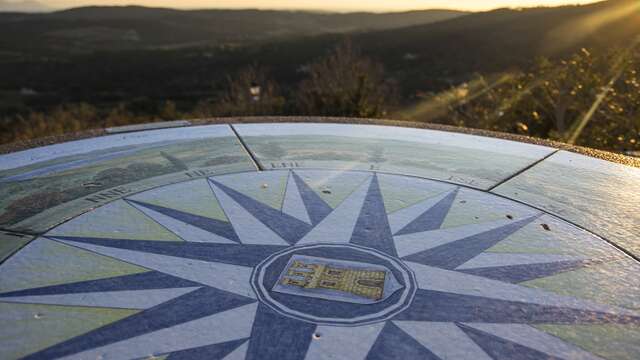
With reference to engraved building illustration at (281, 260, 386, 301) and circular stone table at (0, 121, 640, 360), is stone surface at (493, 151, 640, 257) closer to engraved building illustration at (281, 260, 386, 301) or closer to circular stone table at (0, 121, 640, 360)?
circular stone table at (0, 121, 640, 360)

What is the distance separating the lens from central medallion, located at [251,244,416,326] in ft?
9.82

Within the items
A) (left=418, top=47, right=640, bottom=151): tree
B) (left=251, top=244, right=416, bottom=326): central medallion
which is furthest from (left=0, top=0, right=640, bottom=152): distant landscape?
(left=251, top=244, right=416, bottom=326): central medallion

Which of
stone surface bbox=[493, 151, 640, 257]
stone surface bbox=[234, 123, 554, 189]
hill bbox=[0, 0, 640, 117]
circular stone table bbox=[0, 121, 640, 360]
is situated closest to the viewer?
circular stone table bbox=[0, 121, 640, 360]

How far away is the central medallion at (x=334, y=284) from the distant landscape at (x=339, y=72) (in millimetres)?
11180

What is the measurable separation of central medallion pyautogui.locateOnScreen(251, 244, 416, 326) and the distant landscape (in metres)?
11.2

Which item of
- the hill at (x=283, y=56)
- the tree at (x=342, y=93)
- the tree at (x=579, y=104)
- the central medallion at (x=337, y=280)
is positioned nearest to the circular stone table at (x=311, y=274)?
the central medallion at (x=337, y=280)

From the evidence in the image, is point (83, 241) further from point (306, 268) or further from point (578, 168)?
point (578, 168)

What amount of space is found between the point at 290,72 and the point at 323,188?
224 feet

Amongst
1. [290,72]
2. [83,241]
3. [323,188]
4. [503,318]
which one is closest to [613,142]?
[323,188]

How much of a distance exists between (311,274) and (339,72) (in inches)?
634

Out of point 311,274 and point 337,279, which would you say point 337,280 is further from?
point 311,274

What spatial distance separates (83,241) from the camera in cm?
383

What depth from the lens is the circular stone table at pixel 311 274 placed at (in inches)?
107

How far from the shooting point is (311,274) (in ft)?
11.1
